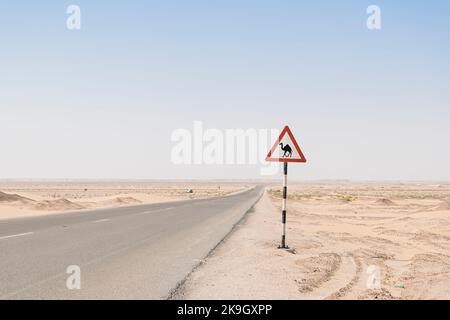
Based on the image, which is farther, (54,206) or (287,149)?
(54,206)

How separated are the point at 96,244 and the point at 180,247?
86.7 inches

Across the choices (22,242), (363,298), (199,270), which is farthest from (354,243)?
(22,242)

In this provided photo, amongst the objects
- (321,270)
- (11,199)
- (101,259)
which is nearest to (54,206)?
(11,199)

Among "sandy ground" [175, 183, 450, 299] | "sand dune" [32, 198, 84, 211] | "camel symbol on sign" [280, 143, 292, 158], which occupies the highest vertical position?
"camel symbol on sign" [280, 143, 292, 158]

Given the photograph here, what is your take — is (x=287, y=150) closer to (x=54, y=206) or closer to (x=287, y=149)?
(x=287, y=149)

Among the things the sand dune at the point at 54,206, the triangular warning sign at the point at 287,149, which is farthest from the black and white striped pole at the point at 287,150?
the sand dune at the point at 54,206

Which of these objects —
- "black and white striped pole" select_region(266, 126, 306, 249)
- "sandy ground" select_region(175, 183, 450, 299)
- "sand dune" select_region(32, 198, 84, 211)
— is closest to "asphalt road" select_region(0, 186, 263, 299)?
"sandy ground" select_region(175, 183, 450, 299)

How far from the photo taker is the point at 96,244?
13.3 metres

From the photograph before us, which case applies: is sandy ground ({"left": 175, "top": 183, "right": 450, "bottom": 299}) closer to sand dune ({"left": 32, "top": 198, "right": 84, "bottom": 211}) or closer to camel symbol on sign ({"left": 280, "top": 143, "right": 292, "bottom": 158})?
camel symbol on sign ({"left": 280, "top": 143, "right": 292, "bottom": 158})

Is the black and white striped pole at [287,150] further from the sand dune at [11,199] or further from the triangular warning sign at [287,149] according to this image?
the sand dune at [11,199]

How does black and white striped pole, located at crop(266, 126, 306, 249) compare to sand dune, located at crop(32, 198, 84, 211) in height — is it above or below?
above

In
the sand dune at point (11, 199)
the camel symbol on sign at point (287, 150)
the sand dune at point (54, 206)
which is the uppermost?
the camel symbol on sign at point (287, 150)
